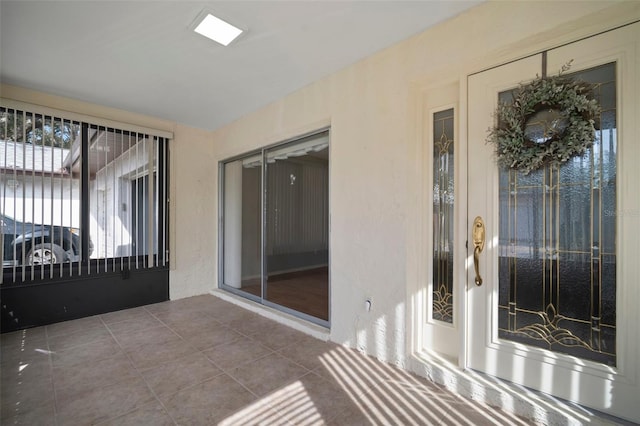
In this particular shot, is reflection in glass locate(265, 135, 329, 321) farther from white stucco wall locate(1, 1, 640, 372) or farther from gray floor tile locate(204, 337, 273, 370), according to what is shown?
gray floor tile locate(204, 337, 273, 370)

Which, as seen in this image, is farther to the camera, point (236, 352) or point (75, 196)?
point (75, 196)

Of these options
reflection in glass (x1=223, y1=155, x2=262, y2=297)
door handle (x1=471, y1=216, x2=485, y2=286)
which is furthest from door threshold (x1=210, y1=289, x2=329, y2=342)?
door handle (x1=471, y1=216, x2=485, y2=286)

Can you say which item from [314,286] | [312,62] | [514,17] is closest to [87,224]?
[314,286]

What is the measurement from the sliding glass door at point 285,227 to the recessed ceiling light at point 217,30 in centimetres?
125

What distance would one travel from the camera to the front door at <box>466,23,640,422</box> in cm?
153

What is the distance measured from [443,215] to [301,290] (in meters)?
2.30

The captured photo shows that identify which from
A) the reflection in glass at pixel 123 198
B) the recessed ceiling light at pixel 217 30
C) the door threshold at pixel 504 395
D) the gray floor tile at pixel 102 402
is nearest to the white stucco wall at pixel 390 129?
the door threshold at pixel 504 395

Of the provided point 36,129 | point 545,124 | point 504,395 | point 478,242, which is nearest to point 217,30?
point 545,124

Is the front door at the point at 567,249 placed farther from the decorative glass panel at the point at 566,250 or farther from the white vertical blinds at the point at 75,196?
the white vertical blinds at the point at 75,196

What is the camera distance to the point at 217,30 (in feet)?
7.20

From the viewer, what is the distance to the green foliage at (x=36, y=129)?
3025mm

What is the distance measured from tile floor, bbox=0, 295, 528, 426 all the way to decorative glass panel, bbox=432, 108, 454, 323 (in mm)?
611

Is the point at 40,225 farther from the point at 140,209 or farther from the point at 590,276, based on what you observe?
the point at 590,276

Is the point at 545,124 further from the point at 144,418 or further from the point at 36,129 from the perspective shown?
the point at 36,129
